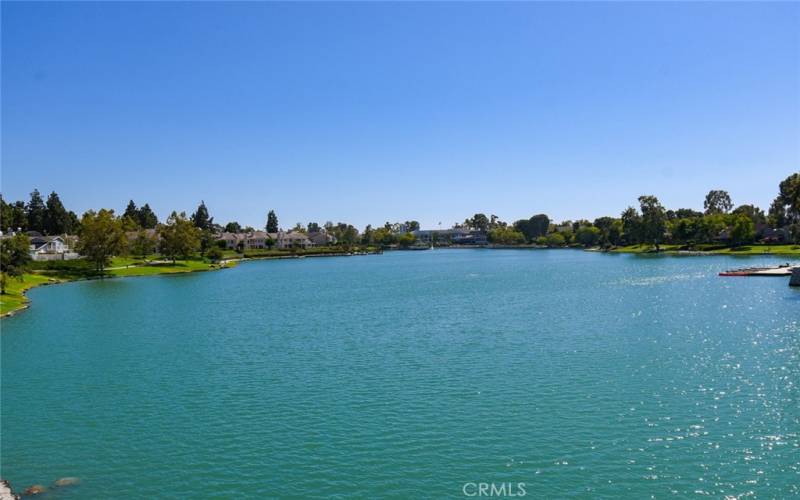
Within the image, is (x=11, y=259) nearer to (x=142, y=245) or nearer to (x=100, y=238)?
(x=100, y=238)

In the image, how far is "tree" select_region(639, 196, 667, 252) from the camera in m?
165

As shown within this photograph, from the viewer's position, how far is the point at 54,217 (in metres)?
164

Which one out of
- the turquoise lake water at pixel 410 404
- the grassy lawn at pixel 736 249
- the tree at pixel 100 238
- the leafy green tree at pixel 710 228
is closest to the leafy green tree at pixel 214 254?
the tree at pixel 100 238

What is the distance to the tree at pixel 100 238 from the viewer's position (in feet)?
351

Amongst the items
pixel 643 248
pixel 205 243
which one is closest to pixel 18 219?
pixel 205 243

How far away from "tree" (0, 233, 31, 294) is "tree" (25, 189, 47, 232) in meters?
101

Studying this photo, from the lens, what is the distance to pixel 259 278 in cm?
10712

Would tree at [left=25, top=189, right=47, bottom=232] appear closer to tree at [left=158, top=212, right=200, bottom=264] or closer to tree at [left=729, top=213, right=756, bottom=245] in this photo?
tree at [left=158, top=212, right=200, bottom=264]

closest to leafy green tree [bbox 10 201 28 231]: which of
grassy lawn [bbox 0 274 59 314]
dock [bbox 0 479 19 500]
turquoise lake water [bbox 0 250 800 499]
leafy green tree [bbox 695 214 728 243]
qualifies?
grassy lawn [bbox 0 274 59 314]

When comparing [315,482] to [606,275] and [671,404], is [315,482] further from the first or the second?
[606,275]

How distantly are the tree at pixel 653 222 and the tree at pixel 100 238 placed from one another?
13489cm

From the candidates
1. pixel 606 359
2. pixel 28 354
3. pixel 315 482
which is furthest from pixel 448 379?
pixel 28 354

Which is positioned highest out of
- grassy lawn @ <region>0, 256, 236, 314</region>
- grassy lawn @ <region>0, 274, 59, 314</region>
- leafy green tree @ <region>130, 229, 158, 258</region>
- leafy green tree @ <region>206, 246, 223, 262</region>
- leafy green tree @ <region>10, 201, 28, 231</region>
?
leafy green tree @ <region>10, 201, 28, 231</region>

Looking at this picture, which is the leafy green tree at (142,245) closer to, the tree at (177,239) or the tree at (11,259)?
the tree at (177,239)
